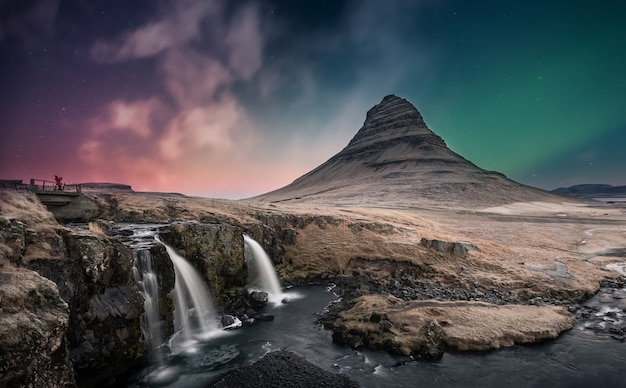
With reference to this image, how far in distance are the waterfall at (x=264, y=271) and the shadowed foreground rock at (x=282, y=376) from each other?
483 inches

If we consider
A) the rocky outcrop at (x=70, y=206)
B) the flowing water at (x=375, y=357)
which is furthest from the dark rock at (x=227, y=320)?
the rocky outcrop at (x=70, y=206)

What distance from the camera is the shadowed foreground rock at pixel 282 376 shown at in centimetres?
1547

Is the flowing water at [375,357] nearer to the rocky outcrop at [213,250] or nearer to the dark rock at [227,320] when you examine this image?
the dark rock at [227,320]

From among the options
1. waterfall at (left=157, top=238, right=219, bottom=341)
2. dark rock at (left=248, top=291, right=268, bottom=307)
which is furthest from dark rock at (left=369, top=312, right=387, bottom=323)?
waterfall at (left=157, top=238, right=219, bottom=341)

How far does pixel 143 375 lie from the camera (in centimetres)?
1695

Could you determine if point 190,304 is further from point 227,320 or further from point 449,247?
point 449,247

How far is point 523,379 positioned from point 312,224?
29.9 metres

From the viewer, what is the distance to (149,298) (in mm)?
19672

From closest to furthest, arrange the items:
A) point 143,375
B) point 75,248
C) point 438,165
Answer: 1. point 75,248
2. point 143,375
3. point 438,165

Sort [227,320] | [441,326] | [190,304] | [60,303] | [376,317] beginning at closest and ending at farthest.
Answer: [60,303] → [441,326] → [376,317] → [190,304] → [227,320]

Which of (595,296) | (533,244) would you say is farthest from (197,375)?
(533,244)

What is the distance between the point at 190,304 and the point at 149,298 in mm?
4439

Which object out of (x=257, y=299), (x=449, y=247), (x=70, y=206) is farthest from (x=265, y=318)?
(x=449, y=247)

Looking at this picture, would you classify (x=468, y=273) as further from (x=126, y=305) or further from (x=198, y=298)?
(x=126, y=305)
